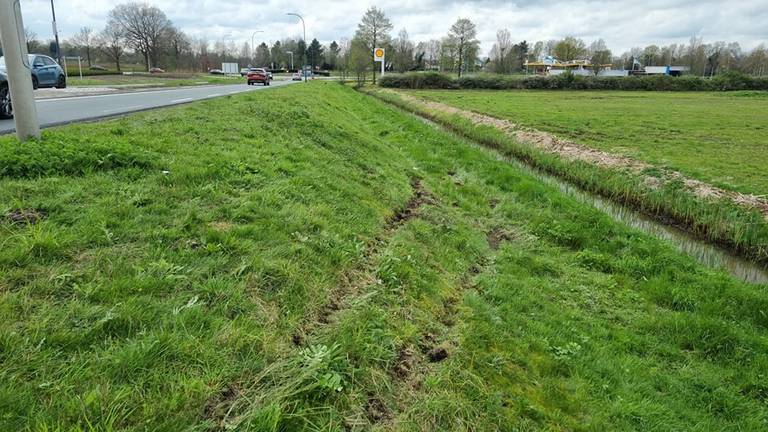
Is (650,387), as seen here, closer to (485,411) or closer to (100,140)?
(485,411)

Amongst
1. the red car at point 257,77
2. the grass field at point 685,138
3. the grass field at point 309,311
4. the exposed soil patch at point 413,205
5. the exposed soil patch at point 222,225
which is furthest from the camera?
the red car at point 257,77

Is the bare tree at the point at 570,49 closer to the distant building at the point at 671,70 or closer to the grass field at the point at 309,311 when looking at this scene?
the distant building at the point at 671,70

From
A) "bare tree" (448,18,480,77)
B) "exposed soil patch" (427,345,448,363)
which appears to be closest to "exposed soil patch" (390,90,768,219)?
"exposed soil patch" (427,345,448,363)

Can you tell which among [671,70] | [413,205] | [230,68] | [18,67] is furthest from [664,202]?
[671,70]

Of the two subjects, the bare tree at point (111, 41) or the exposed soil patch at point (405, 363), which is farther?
the bare tree at point (111, 41)

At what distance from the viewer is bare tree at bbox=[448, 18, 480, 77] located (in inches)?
3127

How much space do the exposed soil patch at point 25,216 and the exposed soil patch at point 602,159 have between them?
42.2ft

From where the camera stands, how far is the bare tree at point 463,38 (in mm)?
79425

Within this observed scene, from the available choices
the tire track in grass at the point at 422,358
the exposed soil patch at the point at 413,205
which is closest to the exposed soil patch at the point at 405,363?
the tire track in grass at the point at 422,358

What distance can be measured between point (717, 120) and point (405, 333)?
102 ft

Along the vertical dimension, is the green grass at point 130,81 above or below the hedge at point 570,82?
below

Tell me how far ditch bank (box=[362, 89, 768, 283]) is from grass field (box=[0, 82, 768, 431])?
195 cm

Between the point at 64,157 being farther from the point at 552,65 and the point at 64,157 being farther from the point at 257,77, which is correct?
the point at 552,65

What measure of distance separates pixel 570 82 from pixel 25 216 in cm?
6892
